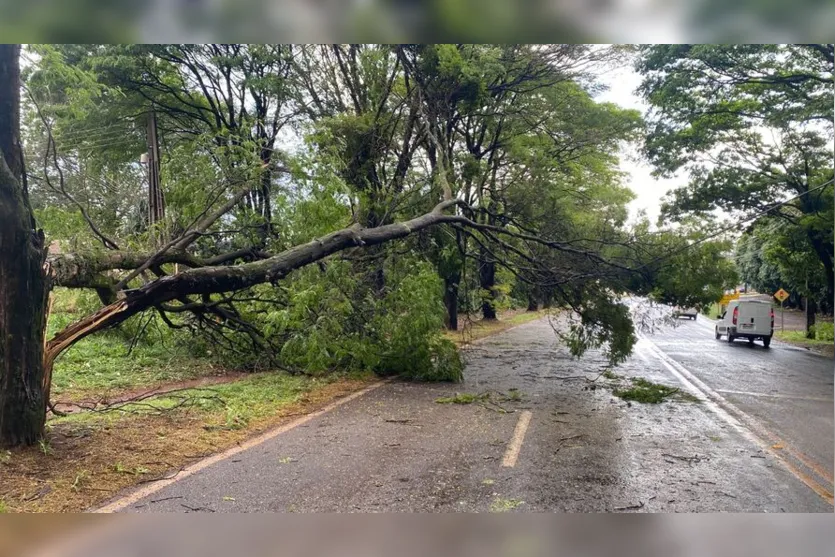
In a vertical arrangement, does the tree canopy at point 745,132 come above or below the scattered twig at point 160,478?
above

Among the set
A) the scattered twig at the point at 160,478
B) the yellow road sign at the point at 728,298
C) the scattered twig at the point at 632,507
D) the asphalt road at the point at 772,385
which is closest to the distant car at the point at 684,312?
the asphalt road at the point at 772,385

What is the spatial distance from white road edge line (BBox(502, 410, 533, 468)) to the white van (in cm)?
213

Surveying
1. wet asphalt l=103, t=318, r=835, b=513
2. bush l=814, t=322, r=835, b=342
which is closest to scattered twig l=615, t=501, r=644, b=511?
wet asphalt l=103, t=318, r=835, b=513

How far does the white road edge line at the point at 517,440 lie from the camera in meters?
2.94

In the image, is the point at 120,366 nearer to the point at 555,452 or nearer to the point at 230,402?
the point at 230,402

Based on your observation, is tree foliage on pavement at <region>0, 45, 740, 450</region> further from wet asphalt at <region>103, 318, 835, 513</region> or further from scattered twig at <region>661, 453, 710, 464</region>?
scattered twig at <region>661, 453, 710, 464</region>

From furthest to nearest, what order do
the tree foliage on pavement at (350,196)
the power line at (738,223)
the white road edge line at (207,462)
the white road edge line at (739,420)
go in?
the tree foliage on pavement at (350,196) → the power line at (738,223) → the white road edge line at (739,420) → the white road edge line at (207,462)

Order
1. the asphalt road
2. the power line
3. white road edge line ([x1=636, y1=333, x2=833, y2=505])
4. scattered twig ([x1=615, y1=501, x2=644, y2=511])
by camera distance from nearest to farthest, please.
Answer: scattered twig ([x1=615, y1=501, x2=644, y2=511]) → white road edge line ([x1=636, y1=333, x2=833, y2=505]) → the asphalt road → the power line

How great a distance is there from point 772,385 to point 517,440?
Result: 2.08m

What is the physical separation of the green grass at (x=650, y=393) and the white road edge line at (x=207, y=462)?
7.19 ft

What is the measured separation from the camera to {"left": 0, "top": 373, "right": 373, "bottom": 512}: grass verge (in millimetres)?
2436

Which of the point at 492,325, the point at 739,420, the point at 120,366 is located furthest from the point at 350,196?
the point at 739,420

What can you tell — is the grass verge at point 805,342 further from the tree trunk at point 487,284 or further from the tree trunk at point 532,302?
the tree trunk at point 487,284

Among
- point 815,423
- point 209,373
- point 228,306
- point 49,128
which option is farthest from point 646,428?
point 49,128
